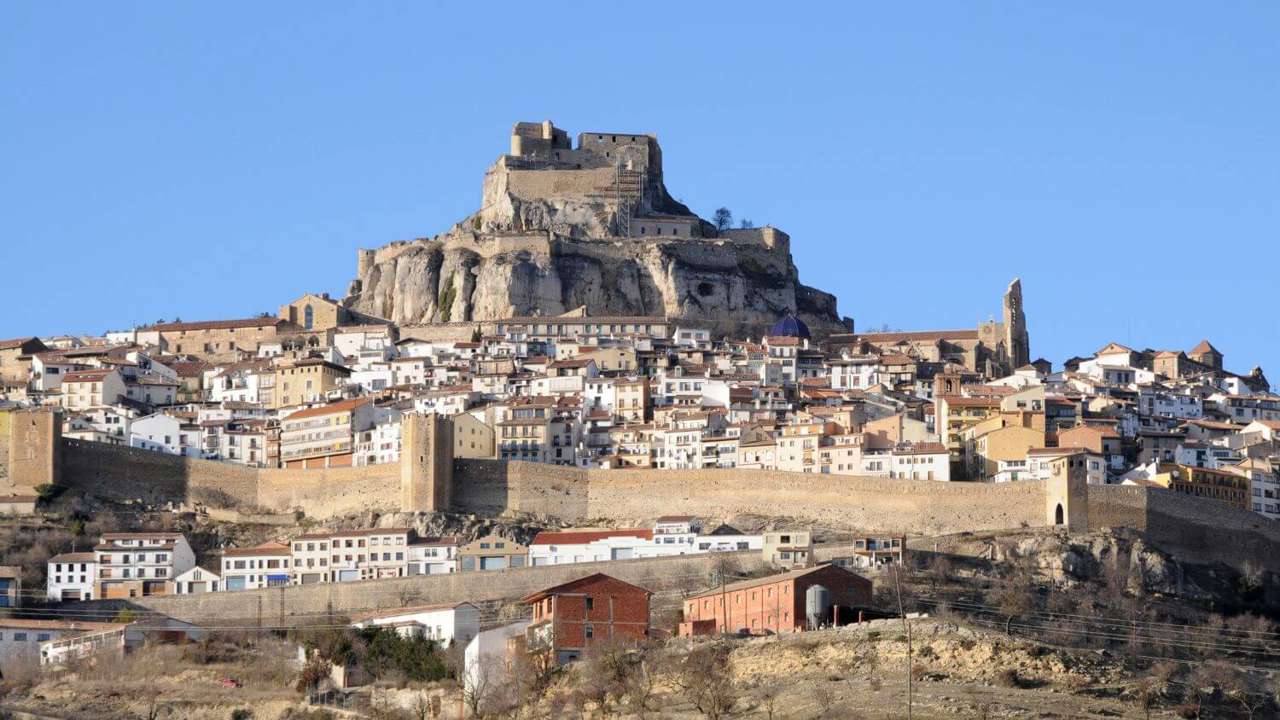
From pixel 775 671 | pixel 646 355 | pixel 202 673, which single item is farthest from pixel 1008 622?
pixel 646 355

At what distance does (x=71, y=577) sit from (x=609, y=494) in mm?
13157

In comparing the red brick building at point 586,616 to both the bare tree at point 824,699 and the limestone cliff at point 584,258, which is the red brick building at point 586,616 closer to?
the bare tree at point 824,699

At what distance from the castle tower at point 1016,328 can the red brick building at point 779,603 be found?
3608cm

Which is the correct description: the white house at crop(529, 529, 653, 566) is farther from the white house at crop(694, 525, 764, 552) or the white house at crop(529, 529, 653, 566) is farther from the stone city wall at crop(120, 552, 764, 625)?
the stone city wall at crop(120, 552, 764, 625)

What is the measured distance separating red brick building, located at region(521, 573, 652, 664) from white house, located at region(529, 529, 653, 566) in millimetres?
9118

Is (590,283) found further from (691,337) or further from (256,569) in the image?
(256,569)

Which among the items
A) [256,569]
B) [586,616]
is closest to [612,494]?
[256,569]

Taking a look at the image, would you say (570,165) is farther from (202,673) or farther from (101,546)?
(202,673)

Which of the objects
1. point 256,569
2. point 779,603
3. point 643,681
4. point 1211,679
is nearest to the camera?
point 643,681

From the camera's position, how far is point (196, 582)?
204 ft

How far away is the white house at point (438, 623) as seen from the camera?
178 feet

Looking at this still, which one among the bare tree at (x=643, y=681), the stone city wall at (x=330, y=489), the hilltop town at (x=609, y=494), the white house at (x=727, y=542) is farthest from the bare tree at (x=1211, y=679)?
the stone city wall at (x=330, y=489)

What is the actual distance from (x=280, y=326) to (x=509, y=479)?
77.1 feet

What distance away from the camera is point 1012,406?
72562mm
